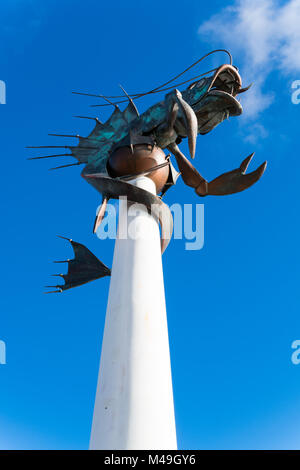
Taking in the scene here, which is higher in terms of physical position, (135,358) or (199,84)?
(199,84)

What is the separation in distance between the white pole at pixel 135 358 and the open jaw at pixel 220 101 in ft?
12.4

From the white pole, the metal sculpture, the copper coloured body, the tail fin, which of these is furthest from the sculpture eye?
the tail fin

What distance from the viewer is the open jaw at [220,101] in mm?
10273

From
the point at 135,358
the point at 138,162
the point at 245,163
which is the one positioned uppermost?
the point at 245,163

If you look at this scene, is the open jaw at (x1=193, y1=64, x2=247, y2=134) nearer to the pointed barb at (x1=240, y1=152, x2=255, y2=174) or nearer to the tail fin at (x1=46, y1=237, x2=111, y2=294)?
the pointed barb at (x1=240, y1=152, x2=255, y2=174)

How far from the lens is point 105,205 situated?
31.5 ft

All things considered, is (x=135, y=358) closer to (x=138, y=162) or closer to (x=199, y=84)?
(x=138, y=162)

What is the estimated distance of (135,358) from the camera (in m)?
6.35

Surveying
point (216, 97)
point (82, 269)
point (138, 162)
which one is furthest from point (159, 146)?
point (82, 269)

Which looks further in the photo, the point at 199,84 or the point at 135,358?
the point at 199,84

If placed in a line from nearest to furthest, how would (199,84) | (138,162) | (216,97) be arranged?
(138,162) → (216,97) → (199,84)

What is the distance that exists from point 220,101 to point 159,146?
72.7 inches

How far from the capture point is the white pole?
223 inches
